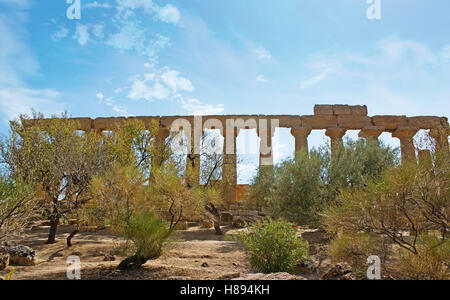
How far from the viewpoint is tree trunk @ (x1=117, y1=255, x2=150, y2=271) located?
8203 millimetres

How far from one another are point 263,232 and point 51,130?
10.2 m

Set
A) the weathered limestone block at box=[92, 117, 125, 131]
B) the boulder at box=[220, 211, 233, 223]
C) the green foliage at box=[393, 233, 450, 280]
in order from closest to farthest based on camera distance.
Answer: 1. the green foliage at box=[393, 233, 450, 280]
2. the boulder at box=[220, 211, 233, 223]
3. the weathered limestone block at box=[92, 117, 125, 131]

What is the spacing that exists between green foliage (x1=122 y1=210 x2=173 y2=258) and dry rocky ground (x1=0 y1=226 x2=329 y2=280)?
1.36ft

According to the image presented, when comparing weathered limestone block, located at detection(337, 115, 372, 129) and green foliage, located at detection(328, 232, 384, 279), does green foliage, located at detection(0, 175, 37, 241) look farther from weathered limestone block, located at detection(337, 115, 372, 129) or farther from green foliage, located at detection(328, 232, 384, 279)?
weathered limestone block, located at detection(337, 115, 372, 129)

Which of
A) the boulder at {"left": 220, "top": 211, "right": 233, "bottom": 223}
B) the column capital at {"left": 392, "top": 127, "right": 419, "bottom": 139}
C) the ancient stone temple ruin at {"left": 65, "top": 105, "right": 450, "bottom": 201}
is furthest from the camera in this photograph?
the column capital at {"left": 392, "top": 127, "right": 419, "bottom": 139}

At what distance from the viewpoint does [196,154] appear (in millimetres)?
17141

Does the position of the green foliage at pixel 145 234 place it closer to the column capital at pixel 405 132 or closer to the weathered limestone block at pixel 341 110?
the weathered limestone block at pixel 341 110

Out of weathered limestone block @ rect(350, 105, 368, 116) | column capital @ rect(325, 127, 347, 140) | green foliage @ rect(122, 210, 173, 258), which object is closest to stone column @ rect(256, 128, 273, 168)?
column capital @ rect(325, 127, 347, 140)

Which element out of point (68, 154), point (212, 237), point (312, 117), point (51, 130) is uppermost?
point (312, 117)

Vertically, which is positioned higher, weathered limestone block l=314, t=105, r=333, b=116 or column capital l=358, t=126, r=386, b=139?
weathered limestone block l=314, t=105, r=333, b=116

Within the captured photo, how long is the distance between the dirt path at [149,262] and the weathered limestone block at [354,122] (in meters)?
10.9

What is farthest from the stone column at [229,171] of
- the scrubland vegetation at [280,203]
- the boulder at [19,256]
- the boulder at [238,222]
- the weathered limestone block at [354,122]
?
the boulder at [19,256]
